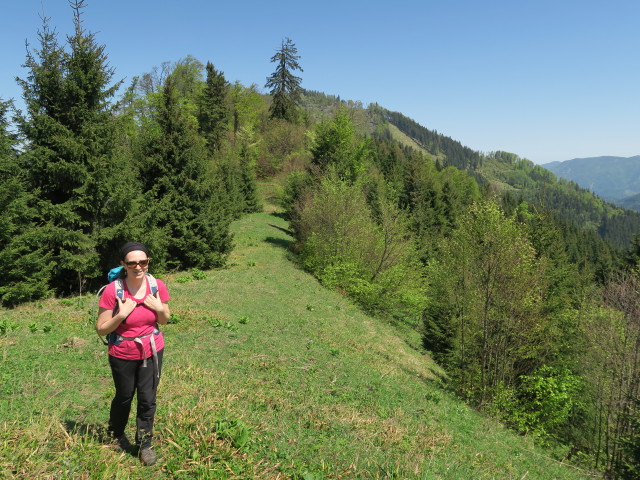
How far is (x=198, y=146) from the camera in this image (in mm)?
21266

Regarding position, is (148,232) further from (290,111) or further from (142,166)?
(290,111)

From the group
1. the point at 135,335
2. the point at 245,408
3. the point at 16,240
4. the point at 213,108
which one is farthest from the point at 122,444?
the point at 213,108

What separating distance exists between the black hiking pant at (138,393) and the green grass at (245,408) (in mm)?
312

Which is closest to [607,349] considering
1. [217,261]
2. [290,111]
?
[217,261]

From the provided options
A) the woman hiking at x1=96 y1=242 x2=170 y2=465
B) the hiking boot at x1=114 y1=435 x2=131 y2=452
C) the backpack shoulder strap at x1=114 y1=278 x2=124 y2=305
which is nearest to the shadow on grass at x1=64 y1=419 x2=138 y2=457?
the hiking boot at x1=114 y1=435 x2=131 y2=452

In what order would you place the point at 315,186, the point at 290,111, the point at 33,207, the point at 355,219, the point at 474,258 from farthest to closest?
the point at 290,111
the point at 315,186
the point at 355,219
the point at 474,258
the point at 33,207

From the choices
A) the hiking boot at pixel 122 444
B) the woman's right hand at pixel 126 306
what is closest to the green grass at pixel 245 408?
the hiking boot at pixel 122 444

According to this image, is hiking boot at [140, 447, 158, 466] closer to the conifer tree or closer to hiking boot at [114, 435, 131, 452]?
hiking boot at [114, 435, 131, 452]

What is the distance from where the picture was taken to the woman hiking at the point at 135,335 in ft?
13.6

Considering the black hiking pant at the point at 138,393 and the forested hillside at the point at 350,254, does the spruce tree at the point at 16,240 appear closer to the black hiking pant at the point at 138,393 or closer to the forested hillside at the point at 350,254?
the forested hillside at the point at 350,254

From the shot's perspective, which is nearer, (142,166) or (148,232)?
(148,232)

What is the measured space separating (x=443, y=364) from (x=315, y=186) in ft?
59.5

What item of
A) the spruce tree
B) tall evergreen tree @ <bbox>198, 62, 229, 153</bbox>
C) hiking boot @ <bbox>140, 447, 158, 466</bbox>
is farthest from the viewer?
tall evergreen tree @ <bbox>198, 62, 229, 153</bbox>

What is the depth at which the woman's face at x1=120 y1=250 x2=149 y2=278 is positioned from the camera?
4.16 meters
